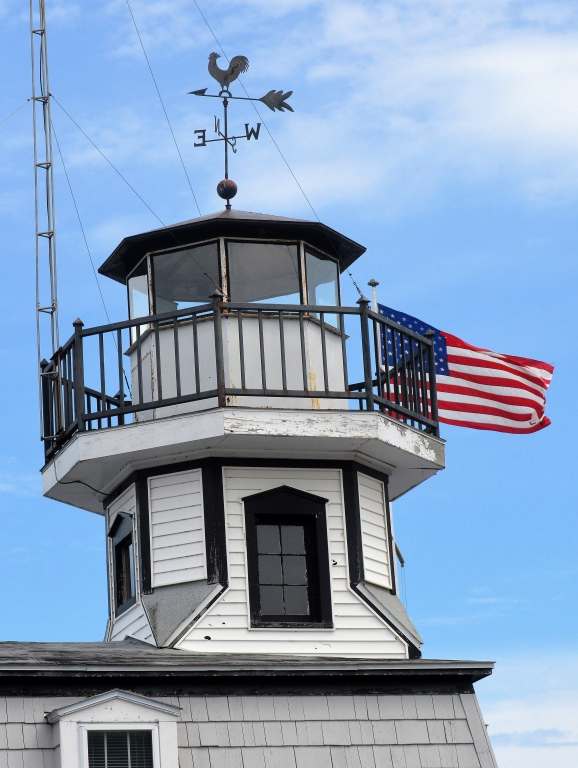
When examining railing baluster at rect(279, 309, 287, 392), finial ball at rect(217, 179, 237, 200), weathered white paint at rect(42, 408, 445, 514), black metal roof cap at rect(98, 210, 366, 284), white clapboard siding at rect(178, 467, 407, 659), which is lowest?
white clapboard siding at rect(178, 467, 407, 659)

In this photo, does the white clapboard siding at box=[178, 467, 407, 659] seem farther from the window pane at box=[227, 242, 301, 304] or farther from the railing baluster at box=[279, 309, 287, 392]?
the window pane at box=[227, 242, 301, 304]

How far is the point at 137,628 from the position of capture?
57.1ft

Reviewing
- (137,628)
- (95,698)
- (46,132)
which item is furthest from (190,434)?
(46,132)

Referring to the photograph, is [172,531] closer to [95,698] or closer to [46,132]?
[95,698]

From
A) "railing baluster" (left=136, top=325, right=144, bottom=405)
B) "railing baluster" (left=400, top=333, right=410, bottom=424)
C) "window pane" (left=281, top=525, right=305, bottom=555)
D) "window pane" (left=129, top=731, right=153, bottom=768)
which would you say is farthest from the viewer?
"railing baluster" (left=400, top=333, right=410, bottom=424)

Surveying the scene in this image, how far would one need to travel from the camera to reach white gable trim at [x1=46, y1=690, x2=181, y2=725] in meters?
14.0

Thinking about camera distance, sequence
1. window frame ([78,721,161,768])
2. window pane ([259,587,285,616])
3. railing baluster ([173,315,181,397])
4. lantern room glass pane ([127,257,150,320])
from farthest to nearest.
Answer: lantern room glass pane ([127,257,150,320]) < window pane ([259,587,285,616]) < railing baluster ([173,315,181,397]) < window frame ([78,721,161,768])

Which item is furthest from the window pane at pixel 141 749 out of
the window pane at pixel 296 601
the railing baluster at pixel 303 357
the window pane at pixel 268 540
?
the railing baluster at pixel 303 357

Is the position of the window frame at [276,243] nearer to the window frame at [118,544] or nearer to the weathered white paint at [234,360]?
the weathered white paint at [234,360]

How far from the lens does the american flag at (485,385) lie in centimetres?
1992

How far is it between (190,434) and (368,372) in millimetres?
2086

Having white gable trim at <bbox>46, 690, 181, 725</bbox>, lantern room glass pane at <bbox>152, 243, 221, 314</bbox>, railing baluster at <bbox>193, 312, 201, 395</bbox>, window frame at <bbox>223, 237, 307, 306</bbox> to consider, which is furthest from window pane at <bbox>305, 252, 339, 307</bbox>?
white gable trim at <bbox>46, 690, 181, 725</bbox>

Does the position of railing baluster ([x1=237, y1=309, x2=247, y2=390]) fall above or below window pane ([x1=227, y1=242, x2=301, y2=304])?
below

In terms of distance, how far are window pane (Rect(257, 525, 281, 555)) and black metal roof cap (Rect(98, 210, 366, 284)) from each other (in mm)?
3416
